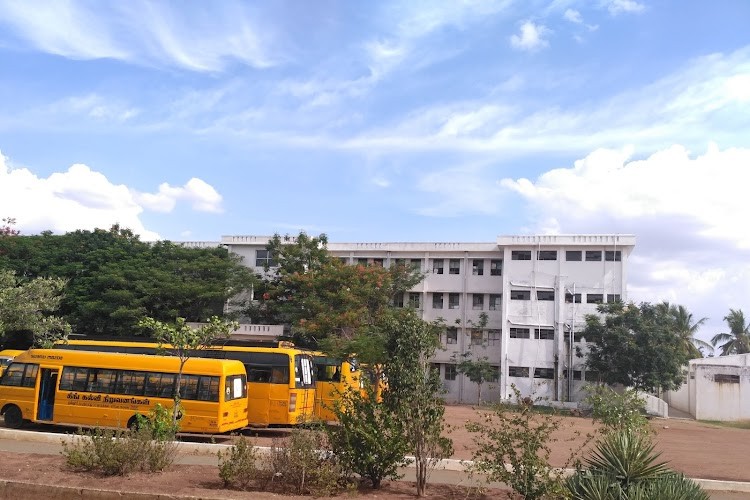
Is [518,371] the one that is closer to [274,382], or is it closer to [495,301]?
[495,301]

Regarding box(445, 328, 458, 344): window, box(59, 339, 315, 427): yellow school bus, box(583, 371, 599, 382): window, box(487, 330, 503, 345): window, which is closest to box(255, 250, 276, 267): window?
box(445, 328, 458, 344): window

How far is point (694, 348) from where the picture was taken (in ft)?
159

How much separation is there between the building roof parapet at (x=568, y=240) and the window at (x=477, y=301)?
390cm

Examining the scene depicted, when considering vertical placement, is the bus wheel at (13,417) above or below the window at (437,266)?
below

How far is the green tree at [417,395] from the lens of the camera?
29.7ft

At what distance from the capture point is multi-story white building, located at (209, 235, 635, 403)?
121 feet

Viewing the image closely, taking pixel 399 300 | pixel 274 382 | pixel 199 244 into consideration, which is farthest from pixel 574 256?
pixel 274 382

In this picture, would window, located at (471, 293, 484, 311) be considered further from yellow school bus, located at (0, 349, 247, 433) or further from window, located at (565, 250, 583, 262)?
yellow school bus, located at (0, 349, 247, 433)

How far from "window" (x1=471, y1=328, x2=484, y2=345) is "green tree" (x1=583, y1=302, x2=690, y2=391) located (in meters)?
7.49

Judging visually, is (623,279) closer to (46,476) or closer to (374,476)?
(374,476)

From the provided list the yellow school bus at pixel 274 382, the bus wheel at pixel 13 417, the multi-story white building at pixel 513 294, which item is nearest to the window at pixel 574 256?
the multi-story white building at pixel 513 294

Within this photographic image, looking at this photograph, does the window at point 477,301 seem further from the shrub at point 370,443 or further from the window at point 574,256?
the shrub at point 370,443

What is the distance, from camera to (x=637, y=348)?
1262 inches

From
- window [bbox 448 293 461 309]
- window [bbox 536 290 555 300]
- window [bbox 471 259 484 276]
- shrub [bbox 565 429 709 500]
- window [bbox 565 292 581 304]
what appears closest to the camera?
shrub [bbox 565 429 709 500]
